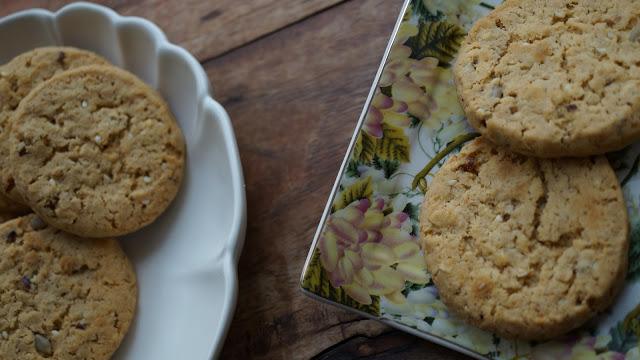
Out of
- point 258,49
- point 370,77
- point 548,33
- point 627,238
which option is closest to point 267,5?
point 258,49

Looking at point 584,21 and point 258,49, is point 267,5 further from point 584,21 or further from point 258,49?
point 584,21

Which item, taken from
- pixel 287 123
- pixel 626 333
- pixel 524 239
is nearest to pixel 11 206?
pixel 287 123

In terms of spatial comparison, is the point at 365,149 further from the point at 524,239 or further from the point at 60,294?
the point at 60,294

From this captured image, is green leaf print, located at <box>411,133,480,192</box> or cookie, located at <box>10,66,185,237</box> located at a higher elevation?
green leaf print, located at <box>411,133,480,192</box>

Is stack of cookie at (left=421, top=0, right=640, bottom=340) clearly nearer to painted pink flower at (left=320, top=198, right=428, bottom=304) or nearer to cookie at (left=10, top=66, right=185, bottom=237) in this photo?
painted pink flower at (left=320, top=198, right=428, bottom=304)

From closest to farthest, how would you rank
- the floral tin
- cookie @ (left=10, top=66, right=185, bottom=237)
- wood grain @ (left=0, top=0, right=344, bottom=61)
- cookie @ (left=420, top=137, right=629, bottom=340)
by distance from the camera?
cookie @ (left=420, top=137, right=629, bottom=340)
the floral tin
cookie @ (left=10, top=66, right=185, bottom=237)
wood grain @ (left=0, top=0, right=344, bottom=61)

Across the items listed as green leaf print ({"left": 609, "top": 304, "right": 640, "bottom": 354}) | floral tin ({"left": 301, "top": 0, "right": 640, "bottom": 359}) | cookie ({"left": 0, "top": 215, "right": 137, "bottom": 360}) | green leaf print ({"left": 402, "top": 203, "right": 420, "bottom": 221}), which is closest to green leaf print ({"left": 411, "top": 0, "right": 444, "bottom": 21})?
floral tin ({"left": 301, "top": 0, "right": 640, "bottom": 359})
